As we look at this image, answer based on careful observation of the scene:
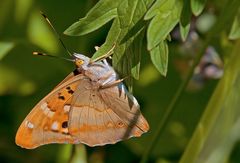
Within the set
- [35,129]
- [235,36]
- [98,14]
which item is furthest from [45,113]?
[235,36]

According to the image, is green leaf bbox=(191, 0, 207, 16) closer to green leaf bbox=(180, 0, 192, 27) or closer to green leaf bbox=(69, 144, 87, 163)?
green leaf bbox=(180, 0, 192, 27)

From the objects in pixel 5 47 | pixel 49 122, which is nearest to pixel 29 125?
pixel 49 122

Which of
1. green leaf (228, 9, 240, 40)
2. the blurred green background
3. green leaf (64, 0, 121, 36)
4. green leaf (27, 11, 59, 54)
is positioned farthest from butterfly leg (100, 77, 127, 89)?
green leaf (27, 11, 59, 54)

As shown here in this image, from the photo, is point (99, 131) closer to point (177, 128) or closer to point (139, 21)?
point (139, 21)

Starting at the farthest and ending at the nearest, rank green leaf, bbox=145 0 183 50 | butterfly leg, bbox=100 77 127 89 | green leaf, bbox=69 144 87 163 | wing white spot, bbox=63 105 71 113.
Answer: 1. green leaf, bbox=69 144 87 163
2. wing white spot, bbox=63 105 71 113
3. butterfly leg, bbox=100 77 127 89
4. green leaf, bbox=145 0 183 50

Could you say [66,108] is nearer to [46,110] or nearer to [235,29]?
[46,110]

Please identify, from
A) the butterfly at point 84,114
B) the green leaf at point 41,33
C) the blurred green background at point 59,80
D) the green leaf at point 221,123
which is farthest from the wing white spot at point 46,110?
the green leaf at point 41,33

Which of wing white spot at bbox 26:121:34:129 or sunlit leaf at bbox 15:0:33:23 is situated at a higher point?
sunlit leaf at bbox 15:0:33:23
